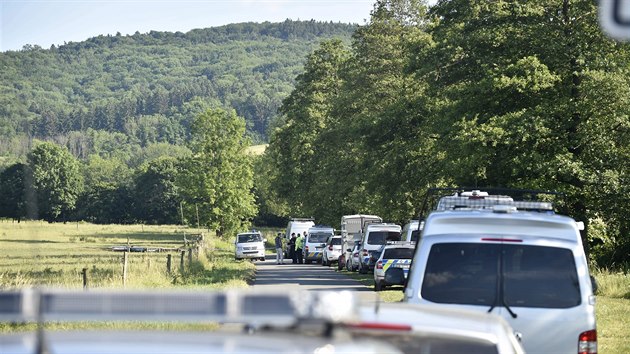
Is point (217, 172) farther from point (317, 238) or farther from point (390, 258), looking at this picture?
point (390, 258)

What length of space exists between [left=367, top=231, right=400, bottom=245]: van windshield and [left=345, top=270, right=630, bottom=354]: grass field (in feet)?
17.3

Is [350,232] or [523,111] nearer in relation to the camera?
[523,111]

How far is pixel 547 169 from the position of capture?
36.8m

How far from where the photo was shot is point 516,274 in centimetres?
984

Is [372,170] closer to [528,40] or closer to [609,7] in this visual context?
[528,40]

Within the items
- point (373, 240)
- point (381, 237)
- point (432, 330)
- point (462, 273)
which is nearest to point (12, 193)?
point (373, 240)

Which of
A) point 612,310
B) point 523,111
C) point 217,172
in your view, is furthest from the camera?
point 217,172

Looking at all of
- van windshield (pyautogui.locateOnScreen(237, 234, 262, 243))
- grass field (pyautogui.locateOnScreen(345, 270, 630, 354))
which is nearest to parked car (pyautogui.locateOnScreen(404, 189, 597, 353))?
grass field (pyautogui.locateOnScreen(345, 270, 630, 354))

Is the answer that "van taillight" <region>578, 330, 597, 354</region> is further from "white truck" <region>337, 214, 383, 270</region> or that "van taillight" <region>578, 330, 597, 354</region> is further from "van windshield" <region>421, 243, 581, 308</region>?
"white truck" <region>337, 214, 383, 270</region>

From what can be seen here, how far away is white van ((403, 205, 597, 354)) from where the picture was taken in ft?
31.6

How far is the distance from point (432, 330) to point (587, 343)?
4.10 metres

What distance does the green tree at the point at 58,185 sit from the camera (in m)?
102

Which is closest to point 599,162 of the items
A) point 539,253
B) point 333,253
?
point 333,253

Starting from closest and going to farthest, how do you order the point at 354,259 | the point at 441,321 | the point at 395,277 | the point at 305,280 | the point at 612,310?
1. the point at 441,321
2. the point at 395,277
3. the point at 612,310
4. the point at 305,280
5. the point at 354,259
